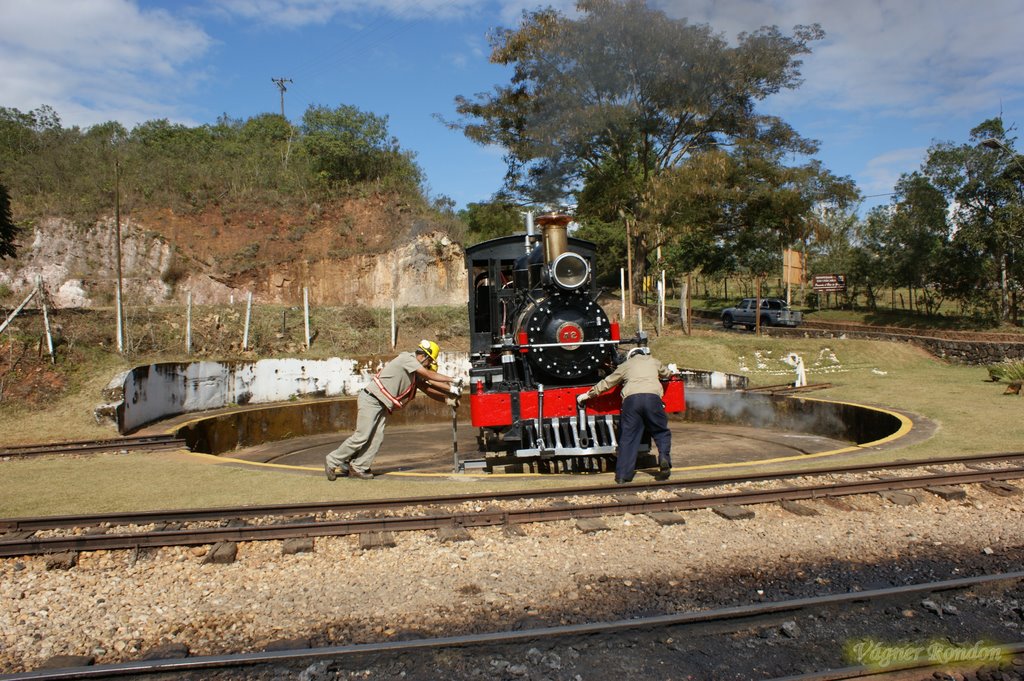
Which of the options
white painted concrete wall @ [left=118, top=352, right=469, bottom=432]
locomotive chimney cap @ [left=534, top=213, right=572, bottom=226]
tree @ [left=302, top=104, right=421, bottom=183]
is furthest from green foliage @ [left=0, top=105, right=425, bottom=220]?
locomotive chimney cap @ [left=534, top=213, right=572, bottom=226]

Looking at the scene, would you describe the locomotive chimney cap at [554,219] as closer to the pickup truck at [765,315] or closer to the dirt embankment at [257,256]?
the dirt embankment at [257,256]

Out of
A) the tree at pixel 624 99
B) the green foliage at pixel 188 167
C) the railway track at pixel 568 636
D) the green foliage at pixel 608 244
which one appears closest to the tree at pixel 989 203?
the tree at pixel 624 99

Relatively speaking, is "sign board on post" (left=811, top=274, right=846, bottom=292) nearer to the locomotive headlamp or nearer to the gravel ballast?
Result: the locomotive headlamp

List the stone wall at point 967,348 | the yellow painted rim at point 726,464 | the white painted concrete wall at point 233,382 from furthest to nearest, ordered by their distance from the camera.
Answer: the stone wall at point 967,348 → the white painted concrete wall at point 233,382 → the yellow painted rim at point 726,464

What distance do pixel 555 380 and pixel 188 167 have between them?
25954 millimetres

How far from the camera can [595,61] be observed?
23734mm

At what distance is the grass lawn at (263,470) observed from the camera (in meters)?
7.12

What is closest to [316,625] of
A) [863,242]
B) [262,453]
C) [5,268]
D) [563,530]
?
[563,530]

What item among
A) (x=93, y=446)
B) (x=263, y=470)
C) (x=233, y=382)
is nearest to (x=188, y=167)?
(x=233, y=382)

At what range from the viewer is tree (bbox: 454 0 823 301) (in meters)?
23.2

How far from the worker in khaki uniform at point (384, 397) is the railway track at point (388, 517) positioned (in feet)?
5.06

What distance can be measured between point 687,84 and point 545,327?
18.9 m

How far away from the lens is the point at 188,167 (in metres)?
29.0

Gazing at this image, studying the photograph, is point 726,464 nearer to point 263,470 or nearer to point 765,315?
point 263,470
